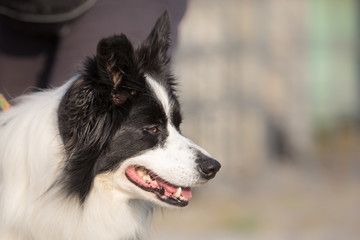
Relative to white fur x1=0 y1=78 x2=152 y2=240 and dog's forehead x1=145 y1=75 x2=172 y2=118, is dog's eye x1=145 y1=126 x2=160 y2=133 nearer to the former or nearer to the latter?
dog's forehead x1=145 y1=75 x2=172 y2=118

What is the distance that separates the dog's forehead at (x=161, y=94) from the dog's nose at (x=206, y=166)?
11.7 inches

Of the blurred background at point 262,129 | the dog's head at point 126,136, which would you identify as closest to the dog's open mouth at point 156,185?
the dog's head at point 126,136

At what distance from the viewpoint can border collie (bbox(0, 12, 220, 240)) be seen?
3.08 m

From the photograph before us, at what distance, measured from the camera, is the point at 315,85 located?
10375 millimetres

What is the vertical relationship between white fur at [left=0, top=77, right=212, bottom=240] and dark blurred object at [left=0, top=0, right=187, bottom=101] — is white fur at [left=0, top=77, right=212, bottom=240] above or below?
below

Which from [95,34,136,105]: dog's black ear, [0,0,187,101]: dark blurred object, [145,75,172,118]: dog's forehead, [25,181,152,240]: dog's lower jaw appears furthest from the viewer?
[0,0,187,101]: dark blurred object

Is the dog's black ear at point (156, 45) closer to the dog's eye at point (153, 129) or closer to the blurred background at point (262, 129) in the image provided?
the dog's eye at point (153, 129)

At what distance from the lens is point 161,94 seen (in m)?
3.38

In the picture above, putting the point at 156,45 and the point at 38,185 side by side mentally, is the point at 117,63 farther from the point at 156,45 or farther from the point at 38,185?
the point at 38,185

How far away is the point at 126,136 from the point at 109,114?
0.14 m

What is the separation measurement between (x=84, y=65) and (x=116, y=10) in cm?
65

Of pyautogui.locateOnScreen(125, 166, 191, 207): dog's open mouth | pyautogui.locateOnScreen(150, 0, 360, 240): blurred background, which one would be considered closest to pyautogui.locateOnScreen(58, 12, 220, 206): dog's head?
pyautogui.locateOnScreen(125, 166, 191, 207): dog's open mouth

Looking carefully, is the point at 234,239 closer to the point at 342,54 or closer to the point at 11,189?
the point at 11,189

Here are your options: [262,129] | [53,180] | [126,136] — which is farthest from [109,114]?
[262,129]
